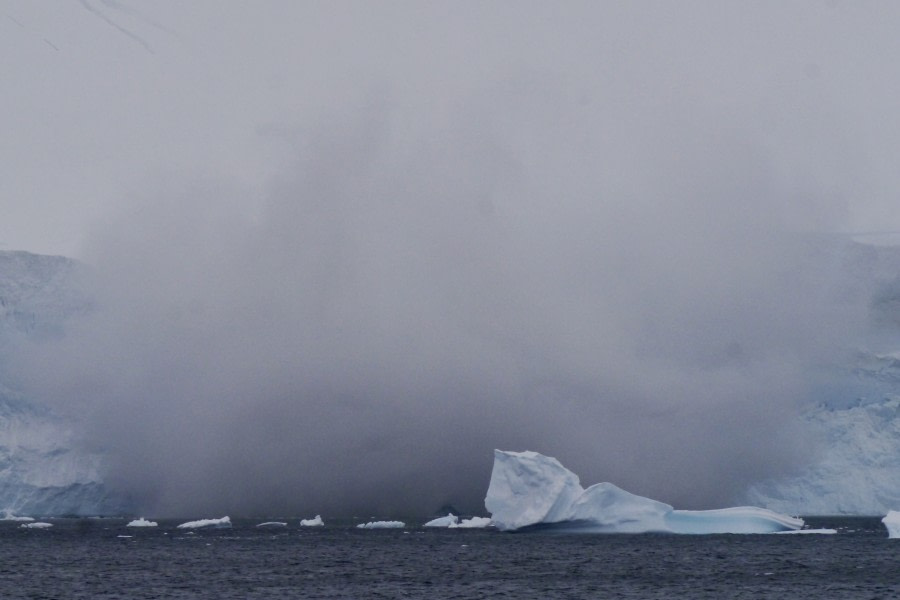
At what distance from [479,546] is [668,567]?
45.9 ft

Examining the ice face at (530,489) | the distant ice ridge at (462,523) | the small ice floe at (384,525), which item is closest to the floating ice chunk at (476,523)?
the distant ice ridge at (462,523)

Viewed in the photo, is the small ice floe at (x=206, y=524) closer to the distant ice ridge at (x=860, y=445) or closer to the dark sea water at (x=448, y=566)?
the dark sea water at (x=448, y=566)

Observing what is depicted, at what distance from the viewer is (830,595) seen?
31.6 m

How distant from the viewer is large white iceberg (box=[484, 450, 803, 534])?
171 feet

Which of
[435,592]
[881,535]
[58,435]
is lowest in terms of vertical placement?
[435,592]

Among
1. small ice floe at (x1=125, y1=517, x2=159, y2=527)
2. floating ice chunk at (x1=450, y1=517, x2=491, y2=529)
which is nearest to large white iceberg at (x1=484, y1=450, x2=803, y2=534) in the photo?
floating ice chunk at (x1=450, y1=517, x2=491, y2=529)

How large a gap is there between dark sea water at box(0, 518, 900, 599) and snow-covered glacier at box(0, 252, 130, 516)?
8206mm

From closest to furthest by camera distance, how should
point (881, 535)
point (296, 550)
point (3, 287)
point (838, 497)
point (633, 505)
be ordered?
point (296, 550) < point (633, 505) < point (881, 535) < point (3, 287) < point (838, 497)

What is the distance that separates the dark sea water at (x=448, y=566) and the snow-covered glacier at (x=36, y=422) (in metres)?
8.21

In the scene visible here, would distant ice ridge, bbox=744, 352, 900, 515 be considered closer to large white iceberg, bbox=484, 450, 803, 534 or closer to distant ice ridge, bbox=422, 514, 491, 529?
large white iceberg, bbox=484, 450, 803, 534

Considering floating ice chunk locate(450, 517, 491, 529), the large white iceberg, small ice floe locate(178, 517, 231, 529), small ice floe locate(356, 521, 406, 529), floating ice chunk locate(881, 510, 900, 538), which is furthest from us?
floating ice chunk locate(450, 517, 491, 529)

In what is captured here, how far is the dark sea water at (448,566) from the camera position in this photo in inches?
1296

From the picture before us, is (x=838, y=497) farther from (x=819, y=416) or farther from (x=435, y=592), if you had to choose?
(x=435, y=592)

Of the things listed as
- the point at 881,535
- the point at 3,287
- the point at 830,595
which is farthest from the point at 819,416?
the point at 3,287
